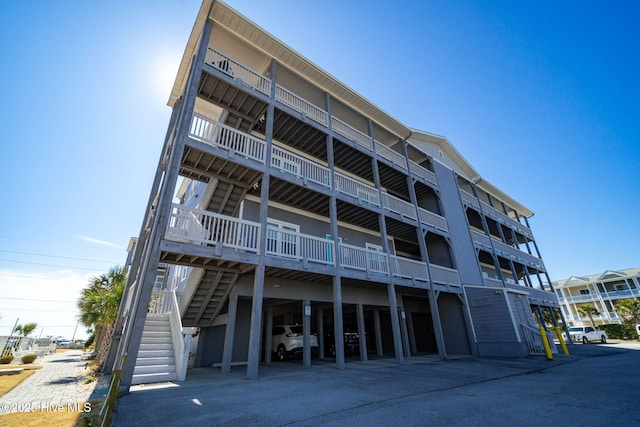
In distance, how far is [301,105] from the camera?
13836 mm

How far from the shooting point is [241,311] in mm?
12500

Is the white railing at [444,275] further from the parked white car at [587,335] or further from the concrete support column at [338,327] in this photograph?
the parked white car at [587,335]

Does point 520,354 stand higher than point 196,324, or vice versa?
point 196,324

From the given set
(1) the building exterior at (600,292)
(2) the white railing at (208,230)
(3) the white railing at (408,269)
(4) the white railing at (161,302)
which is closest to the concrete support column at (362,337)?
(3) the white railing at (408,269)

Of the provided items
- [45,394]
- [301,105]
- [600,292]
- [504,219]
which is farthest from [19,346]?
[600,292]

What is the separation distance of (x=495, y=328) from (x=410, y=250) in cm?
712

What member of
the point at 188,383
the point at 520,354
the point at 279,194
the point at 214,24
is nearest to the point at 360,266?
the point at 279,194

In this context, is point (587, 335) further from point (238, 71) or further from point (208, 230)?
point (238, 71)

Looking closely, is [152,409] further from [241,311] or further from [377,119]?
[377,119]

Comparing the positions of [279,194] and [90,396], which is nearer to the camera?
[90,396]

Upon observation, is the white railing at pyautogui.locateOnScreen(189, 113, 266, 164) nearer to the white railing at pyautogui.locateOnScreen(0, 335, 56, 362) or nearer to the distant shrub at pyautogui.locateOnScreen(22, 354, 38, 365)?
the distant shrub at pyautogui.locateOnScreen(22, 354, 38, 365)

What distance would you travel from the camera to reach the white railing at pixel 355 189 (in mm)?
13477

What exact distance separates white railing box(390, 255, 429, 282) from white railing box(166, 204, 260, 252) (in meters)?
7.34

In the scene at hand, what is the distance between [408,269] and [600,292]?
54.6m
